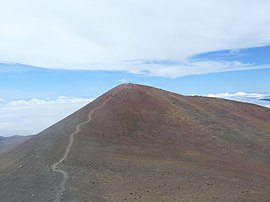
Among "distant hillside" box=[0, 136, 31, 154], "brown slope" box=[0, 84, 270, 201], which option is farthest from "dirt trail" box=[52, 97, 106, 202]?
"distant hillside" box=[0, 136, 31, 154]

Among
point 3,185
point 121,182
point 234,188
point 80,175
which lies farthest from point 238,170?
point 3,185

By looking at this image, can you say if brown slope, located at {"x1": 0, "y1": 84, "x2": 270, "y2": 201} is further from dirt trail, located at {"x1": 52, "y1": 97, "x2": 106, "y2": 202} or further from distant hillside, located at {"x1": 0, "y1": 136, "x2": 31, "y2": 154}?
distant hillside, located at {"x1": 0, "y1": 136, "x2": 31, "y2": 154}

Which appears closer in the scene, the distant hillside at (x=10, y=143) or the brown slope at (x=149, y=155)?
the brown slope at (x=149, y=155)

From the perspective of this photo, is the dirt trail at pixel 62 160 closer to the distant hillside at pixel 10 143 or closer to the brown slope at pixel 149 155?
the brown slope at pixel 149 155

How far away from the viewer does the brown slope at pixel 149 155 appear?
32312mm

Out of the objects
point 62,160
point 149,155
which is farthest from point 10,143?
point 62,160

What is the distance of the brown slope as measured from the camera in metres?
32.3

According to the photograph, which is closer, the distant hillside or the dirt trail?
the dirt trail

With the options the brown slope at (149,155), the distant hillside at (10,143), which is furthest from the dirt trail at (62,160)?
the distant hillside at (10,143)

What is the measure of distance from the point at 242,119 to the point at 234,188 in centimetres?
2457

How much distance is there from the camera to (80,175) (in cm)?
3456

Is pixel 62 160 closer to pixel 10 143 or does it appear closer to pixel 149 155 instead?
pixel 149 155

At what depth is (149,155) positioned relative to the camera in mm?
42562

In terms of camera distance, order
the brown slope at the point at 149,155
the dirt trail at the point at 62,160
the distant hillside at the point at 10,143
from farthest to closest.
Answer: the distant hillside at the point at 10,143
the brown slope at the point at 149,155
the dirt trail at the point at 62,160
